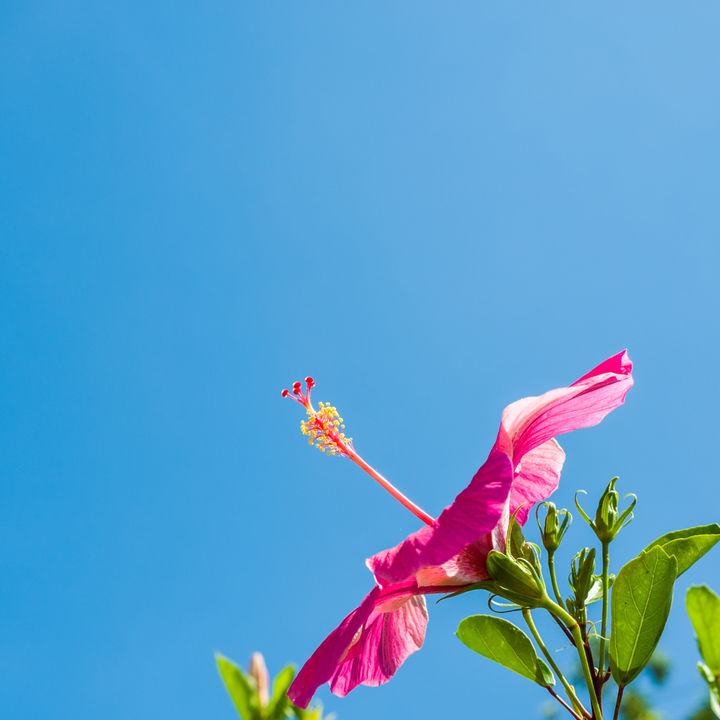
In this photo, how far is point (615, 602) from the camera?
121 cm

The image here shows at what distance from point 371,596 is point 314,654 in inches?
9.5

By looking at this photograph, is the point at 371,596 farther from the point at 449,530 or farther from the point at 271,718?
the point at 271,718

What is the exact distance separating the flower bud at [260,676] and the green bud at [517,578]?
2.18 ft

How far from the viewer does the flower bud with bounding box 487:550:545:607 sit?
1.23 metres

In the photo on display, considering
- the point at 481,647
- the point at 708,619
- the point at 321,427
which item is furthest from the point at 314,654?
the point at 708,619

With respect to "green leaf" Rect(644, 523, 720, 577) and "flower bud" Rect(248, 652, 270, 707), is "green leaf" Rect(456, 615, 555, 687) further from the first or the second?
"flower bud" Rect(248, 652, 270, 707)

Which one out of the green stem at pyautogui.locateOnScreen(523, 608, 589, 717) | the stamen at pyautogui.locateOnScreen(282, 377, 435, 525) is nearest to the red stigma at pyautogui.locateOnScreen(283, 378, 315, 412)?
the stamen at pyautogui.locateOnScreen(282, 377, 435, 525)

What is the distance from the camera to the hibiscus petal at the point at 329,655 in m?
1.30

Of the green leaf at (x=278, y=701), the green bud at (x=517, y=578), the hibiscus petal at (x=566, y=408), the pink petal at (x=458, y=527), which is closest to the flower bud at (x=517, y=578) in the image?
the green bud at (x=517, y=578)

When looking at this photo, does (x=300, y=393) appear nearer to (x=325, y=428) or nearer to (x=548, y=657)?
(x=325, y=428)

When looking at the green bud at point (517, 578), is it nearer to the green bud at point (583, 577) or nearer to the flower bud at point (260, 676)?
the green bud at point (583, 577)

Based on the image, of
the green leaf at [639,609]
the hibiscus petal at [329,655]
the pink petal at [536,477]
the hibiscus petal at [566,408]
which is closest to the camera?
the green leaf at [639,609]

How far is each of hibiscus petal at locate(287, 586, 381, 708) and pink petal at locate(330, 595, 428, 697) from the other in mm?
185

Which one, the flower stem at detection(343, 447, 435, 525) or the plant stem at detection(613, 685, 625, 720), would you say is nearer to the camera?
the plant stem at detection(613, 685, 625, 720)
